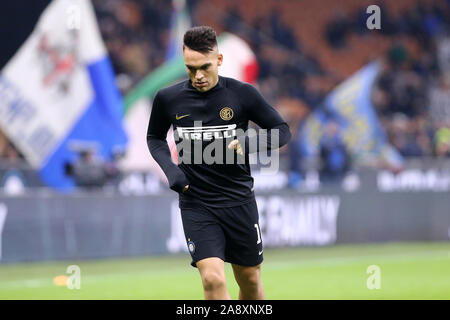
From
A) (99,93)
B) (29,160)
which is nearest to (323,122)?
(99,93)

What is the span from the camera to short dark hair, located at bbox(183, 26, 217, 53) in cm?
645

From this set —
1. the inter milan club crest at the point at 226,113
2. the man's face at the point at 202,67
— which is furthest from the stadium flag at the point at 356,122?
the man's face at the point at 202,67

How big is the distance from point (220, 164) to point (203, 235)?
0.57 meters

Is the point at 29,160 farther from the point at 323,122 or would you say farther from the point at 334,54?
the point at 334,54

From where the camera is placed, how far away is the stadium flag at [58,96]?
1692 centimetres

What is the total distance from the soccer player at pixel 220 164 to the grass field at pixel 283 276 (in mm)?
3601

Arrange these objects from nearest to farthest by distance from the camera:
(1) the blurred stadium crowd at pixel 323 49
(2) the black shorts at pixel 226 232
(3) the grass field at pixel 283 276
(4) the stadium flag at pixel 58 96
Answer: (2) the black shorts at pixel 226 232
(3) the grass field at pixel 283 276
(4) the stadium flag at pixel 58 96
(1) the blurred stadium crowd at pixel 323 49

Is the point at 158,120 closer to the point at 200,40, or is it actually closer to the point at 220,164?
the point at 220,164

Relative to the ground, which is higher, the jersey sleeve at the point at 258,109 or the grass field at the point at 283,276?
the jersey sleeve at the point at 258,109

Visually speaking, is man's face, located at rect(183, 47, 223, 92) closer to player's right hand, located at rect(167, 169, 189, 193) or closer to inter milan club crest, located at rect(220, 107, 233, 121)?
inter milan club crest, located at rect(220, 107, 233, 121)

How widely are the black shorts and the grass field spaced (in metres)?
3.58

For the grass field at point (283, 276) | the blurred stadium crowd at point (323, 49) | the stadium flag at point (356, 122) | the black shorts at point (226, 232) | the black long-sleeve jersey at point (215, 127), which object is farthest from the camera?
the stadium flag at point (356, 122)

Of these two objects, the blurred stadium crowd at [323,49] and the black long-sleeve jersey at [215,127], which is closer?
the black long-sleeve jersey at [215,127]

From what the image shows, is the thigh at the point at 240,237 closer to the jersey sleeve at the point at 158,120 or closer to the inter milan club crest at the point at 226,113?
the inter milan club crest at the point at 226,113
